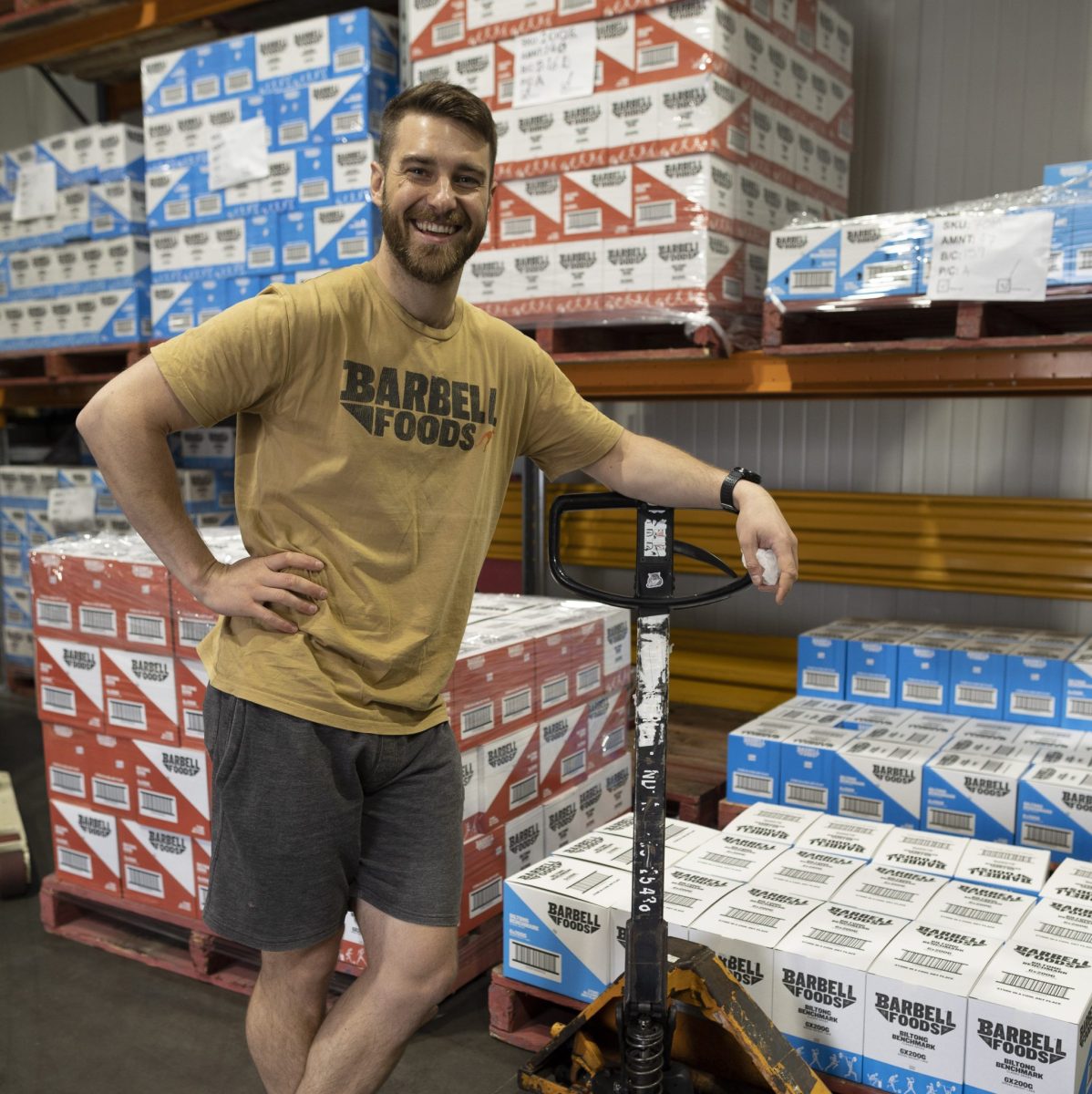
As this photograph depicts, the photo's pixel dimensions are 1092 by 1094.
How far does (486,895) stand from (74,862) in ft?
4.83

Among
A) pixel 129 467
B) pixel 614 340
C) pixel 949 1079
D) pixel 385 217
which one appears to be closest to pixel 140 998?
pixel 129 467

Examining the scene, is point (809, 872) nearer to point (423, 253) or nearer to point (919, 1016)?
point (919, 1016)

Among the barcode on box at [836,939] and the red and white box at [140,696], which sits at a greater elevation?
the red and white box at [140,696]

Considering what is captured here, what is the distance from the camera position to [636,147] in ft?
13.1

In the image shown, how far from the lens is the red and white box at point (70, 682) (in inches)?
137

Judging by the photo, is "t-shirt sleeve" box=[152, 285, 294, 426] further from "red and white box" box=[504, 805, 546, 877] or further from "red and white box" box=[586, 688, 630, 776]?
"red and white box" box=[586, 688, 630, 776]

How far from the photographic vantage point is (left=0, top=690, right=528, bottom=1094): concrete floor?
9.12ft

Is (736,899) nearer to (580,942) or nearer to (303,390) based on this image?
(580,942)

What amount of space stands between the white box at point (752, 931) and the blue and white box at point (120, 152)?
506cm

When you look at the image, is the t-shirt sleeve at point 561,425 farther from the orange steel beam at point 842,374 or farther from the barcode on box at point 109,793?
the barcode on box at point 109,793

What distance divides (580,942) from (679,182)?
8.58 ft

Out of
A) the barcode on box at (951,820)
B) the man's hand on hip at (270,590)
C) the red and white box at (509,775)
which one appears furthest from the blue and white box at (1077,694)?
the man's hand on hip at (270,590)

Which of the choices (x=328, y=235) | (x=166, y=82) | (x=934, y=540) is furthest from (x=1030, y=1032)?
(x=166, y=82)

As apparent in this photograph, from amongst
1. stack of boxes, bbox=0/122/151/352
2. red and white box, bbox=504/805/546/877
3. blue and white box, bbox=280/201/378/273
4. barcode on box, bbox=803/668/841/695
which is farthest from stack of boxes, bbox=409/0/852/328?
stack of boxes, bbox=0/122/151/352
